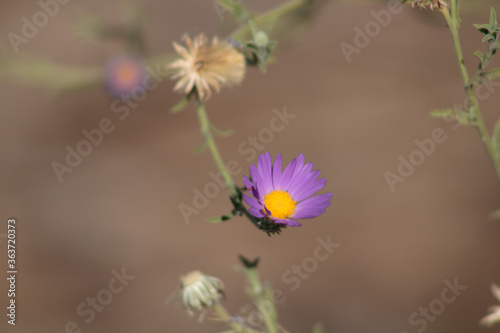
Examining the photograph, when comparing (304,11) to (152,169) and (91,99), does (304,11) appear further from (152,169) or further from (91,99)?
(91,99)

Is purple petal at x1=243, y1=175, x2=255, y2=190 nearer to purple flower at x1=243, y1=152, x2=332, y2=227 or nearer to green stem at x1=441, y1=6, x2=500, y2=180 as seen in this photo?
purple flower at x1=243, y1=152, x2=332, y2=227

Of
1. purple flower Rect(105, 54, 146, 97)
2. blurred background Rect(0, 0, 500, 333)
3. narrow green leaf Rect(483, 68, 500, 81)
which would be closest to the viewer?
narrow green leaf Rect(483, 68, 500, 81)

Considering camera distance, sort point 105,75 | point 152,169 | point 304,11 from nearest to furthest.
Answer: point 304,11 < point 105,75 < point 152,169

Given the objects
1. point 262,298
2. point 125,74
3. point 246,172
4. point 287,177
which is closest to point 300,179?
point 287,177

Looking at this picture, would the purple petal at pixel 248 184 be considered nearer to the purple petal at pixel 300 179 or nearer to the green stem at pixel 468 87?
the purple petal at pixel 300 179

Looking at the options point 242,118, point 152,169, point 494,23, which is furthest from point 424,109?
point 494,23

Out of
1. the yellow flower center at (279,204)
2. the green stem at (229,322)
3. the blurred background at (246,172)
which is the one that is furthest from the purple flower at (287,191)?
the blurred background at (246,172)

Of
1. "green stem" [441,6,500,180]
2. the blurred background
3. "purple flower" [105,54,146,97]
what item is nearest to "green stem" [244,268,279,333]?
"green stem" [441,6,500,180]
